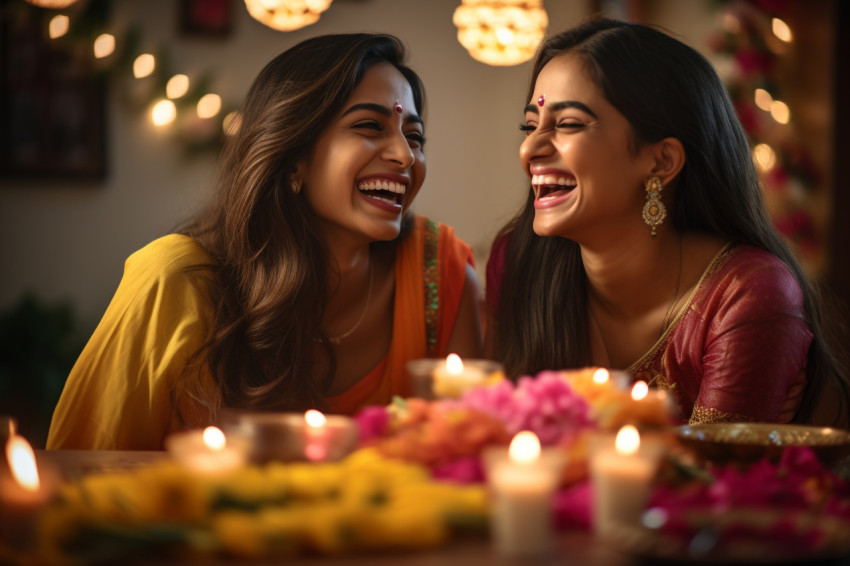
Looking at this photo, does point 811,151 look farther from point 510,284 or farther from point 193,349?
point 193,349

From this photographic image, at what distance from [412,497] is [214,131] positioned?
4.26 m

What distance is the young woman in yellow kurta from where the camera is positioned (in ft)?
7.09

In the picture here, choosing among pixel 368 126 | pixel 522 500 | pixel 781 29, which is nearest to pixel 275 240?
pixel 368 126

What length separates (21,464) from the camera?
1078 millimetres

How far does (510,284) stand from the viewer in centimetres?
246

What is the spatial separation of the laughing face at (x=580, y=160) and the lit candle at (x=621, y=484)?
119 centimetres

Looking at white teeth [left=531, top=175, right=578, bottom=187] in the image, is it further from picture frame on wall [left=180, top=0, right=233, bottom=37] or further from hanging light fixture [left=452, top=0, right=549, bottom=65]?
picture frame on wall [left=180, top=0, right=233, bottom=37]

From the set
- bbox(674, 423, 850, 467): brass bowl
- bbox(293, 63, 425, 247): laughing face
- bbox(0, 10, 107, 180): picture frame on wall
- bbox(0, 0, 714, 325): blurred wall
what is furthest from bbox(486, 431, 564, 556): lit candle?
bbox(0, 10, 107, 180): picture frame on wall

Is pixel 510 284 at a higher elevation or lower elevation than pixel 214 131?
lower

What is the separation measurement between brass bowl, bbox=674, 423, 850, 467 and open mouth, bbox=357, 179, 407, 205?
1169 mm

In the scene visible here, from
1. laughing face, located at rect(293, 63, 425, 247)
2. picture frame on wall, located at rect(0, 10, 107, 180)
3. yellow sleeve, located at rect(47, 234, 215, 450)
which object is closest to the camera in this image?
yellow sleeve, located at rect(47, 234, 215, 450)

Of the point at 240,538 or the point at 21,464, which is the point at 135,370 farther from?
the point at 240,538

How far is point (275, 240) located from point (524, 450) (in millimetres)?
1453

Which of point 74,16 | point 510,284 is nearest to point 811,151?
point 510,284
